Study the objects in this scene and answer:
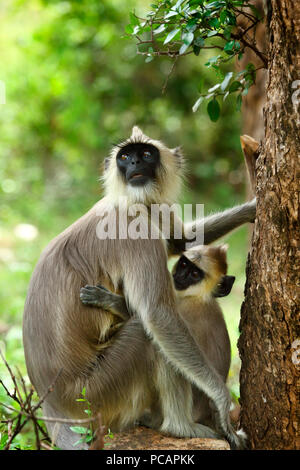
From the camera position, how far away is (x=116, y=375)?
3455 mm

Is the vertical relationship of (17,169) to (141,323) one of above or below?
above

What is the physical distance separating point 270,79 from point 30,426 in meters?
3.46

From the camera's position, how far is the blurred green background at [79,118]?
10.4m

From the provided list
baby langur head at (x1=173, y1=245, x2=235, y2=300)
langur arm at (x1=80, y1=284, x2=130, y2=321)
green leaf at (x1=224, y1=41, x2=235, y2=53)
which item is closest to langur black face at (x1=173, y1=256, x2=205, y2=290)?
→ baby langur head at (x1=173, y1=245, x2=235, y2=300)

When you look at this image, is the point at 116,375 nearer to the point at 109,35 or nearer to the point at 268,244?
the point at 268,244

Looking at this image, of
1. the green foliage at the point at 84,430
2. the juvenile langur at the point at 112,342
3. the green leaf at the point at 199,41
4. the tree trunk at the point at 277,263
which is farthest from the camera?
the juvenile langur at the point at 112,342

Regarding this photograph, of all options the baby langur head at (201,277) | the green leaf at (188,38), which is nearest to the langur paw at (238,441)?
the baby langur head at (201,277)

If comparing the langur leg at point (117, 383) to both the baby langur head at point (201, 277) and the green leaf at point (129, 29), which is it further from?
the green leaf at point (129, 29)

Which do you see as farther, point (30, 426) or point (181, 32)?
point (30, 426)

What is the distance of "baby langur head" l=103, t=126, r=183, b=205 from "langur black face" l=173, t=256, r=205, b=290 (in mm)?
487

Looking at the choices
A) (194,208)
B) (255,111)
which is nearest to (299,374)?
(255,111)

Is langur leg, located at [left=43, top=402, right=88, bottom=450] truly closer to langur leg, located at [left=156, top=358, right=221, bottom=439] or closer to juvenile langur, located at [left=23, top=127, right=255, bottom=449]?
juvenile langur, located at [left=23, top=127, right=255, bottom=449]

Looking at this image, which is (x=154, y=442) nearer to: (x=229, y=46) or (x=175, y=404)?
(x=175, y=404)
